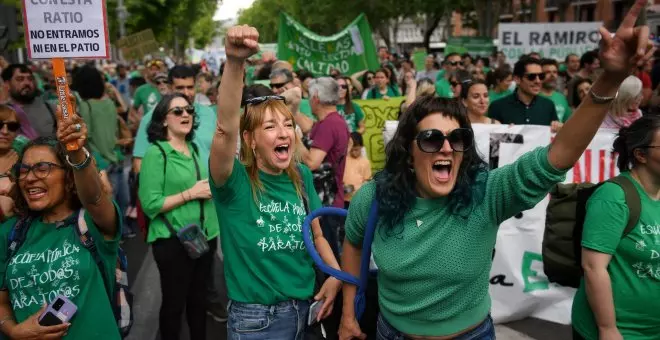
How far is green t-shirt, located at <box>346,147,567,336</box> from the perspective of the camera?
7.30 feet

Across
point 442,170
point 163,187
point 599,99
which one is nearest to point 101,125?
point 163,187

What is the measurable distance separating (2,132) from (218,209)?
5.92ft

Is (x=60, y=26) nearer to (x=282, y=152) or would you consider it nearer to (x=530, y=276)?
(x=282, y=152)

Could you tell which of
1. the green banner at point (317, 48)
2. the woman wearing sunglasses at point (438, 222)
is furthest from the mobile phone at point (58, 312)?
the green banner at point (317, 48)

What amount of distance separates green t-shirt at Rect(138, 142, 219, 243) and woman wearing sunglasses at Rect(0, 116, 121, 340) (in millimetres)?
1022

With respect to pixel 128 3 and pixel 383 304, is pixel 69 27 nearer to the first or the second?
pixel 383 304

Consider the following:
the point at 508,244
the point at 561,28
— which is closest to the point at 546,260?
the point at 508,244

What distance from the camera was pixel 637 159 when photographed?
2701mm

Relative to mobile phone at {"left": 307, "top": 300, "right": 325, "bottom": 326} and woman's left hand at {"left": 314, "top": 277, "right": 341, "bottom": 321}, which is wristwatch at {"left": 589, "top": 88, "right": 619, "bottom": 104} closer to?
woman's left hand at {"left": 314, "top": 277, "right": 341, "bottom": 321}

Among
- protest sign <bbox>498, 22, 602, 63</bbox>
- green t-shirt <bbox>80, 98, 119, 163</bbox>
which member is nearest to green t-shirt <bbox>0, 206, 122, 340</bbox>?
green t-shirt <bbox>80, 98, 119, 163</bbox>

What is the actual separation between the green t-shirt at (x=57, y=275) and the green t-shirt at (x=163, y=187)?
104 centimetres

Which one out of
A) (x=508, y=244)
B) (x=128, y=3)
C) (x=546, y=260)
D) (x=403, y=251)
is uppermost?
(x=128, y=3)

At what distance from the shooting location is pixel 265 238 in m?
2.69

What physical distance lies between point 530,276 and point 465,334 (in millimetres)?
2703
